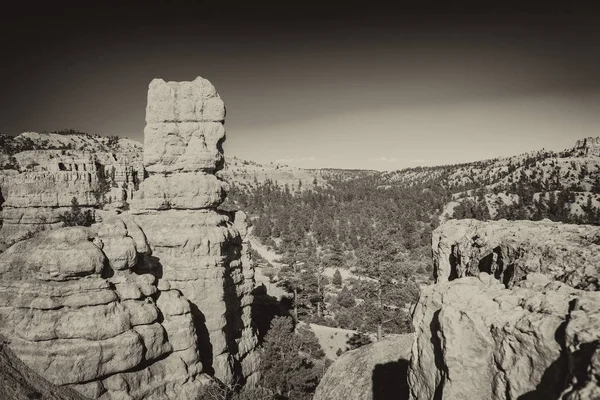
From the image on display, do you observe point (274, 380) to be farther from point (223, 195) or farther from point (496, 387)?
point (496, 387)

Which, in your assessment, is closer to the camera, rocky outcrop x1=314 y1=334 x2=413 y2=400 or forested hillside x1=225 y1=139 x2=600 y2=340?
rocky outcrop x1=314 y1=334 x2=413 y2=400

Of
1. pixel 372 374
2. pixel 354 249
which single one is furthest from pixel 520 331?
pixel 354 249

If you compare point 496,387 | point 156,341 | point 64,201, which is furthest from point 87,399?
point 64,201

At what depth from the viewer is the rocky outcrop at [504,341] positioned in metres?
5.02

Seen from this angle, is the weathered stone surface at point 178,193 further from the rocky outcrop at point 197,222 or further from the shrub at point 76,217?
the shrub at point 76,217

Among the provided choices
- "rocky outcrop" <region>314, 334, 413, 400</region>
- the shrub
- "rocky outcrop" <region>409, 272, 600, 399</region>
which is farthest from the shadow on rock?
the shrub

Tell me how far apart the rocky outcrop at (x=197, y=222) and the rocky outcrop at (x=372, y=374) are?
6.72 meters

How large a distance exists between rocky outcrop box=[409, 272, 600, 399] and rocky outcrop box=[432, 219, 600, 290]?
7.38 ft

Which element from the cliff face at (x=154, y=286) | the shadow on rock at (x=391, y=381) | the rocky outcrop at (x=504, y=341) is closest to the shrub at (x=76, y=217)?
the cliff face at (x=154, y=286)

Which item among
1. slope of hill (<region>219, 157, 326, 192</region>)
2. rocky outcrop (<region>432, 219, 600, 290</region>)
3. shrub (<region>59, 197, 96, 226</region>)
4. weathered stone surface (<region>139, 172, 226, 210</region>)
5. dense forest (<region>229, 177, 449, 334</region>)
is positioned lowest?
dense forest (<region>229, 177, 449, 334</region>)

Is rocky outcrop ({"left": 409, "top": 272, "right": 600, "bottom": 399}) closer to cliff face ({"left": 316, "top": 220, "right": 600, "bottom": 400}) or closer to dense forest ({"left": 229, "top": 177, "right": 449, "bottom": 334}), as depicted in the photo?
cliff face ({"left": 316, "top": 220, "right": 600, "bottom": 400})

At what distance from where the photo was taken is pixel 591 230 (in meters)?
11.3

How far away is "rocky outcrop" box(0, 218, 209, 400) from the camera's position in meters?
14.7

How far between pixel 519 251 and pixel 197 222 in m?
16.4
